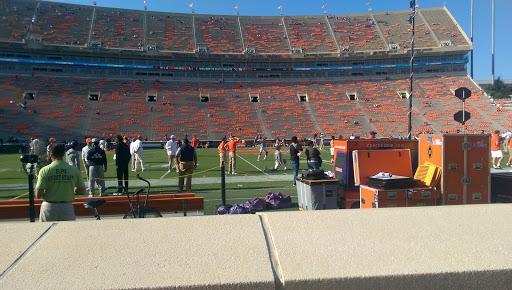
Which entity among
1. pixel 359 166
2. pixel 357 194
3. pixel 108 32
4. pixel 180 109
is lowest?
pixel 357 194

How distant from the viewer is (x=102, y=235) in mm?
1928

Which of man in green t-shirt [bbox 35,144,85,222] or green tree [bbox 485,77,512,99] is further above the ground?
green tree [bbox 485,77,512,99]

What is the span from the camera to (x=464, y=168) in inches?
262

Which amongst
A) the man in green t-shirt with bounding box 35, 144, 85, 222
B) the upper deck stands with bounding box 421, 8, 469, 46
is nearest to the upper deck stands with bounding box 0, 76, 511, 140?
the upper deck stands with bounding box 421, 8, 469, 46

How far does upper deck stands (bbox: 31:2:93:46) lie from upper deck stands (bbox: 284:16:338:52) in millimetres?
33593

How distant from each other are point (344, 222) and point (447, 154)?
552 centimetres

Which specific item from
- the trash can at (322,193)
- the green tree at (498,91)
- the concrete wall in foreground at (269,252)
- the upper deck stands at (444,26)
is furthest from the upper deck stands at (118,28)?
the green tree at (498,91)

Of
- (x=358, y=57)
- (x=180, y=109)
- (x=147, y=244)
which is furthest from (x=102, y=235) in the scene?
(x=358, y=57)

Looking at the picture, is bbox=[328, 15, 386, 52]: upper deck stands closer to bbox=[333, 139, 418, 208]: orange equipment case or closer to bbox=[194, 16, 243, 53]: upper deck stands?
bbox=[194, 16, 243, 53]: upper deck stands

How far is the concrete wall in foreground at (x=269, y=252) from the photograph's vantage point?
4.98 ft

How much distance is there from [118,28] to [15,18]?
14.2m

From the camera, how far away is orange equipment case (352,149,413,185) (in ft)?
24.3

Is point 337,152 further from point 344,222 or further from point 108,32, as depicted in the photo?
point 108,32

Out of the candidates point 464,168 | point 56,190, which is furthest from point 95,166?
point 464,168
